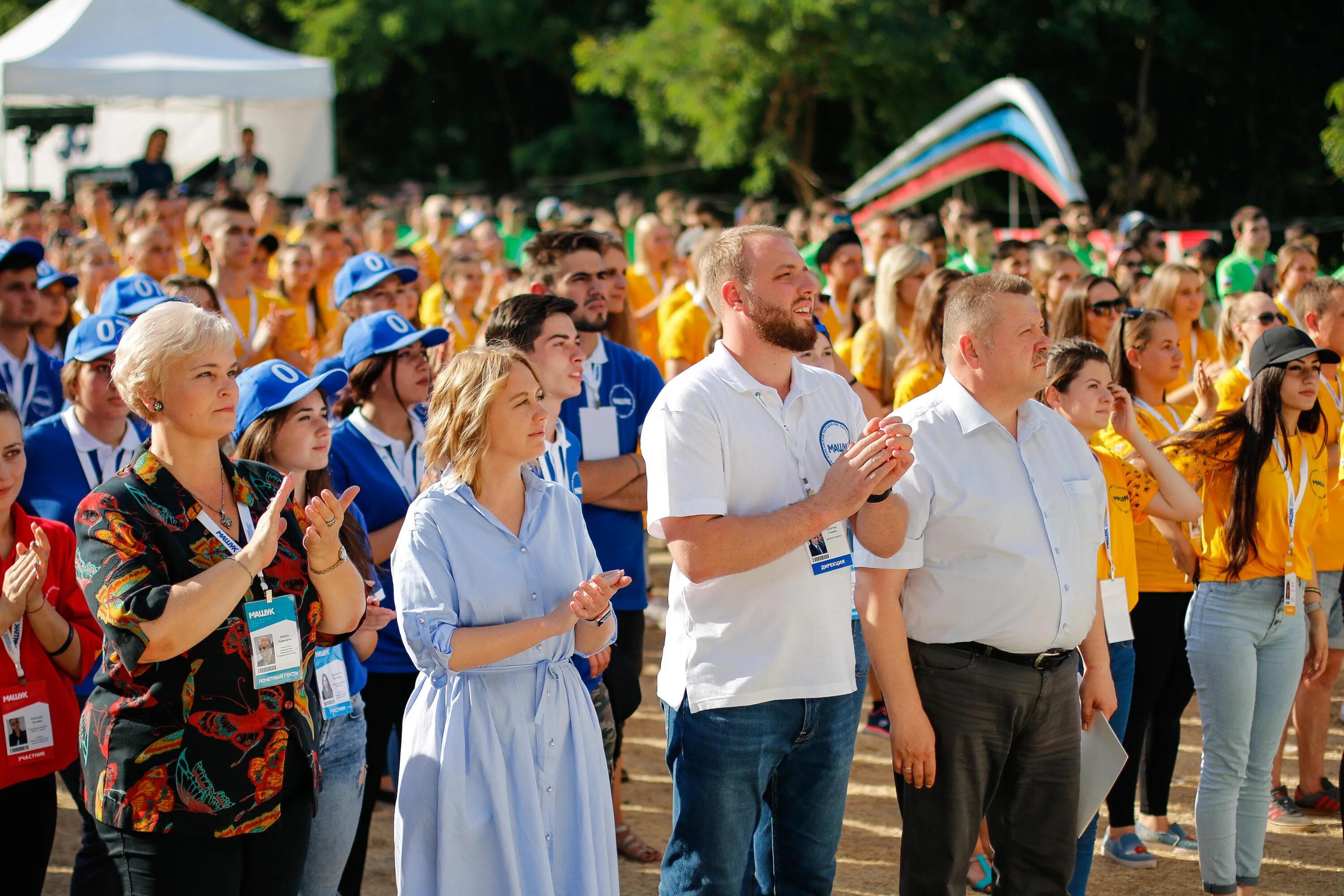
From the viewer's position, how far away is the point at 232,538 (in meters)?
2.83

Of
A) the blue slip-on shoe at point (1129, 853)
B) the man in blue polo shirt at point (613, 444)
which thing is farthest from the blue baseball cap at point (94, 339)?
the blue slip-on shoe at point (1129, 853)

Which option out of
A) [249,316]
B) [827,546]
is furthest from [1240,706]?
[249,316]

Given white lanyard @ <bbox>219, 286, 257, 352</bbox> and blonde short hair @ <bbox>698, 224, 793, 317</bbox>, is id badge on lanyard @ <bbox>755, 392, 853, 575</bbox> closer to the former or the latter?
blonde short hair @ <bbox>698, 224, 793, 317</bbox>

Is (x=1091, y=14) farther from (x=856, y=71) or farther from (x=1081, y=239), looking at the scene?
(x=1081, y=239)

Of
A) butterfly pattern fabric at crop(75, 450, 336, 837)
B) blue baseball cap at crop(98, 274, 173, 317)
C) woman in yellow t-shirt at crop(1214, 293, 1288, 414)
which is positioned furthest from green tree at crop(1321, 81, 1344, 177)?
butterfly pattern fabric at crop(75, 450, 336, 837)

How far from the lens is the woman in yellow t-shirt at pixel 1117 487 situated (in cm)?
409

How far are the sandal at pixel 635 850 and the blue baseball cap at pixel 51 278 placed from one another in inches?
131

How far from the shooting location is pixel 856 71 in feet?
78.1

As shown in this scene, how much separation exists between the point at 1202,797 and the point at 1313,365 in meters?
1.50

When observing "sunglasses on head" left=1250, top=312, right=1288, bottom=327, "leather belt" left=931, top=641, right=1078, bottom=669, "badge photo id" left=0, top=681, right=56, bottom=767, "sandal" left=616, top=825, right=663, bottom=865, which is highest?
"sunglasses on head" left=1250, top=312, right=1288, bottom=327

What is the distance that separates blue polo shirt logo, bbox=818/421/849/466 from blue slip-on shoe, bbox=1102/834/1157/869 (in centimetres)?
250

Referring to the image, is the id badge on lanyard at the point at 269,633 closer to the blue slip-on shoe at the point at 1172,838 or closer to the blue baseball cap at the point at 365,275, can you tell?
the blue baseball cap at the point at 365,275

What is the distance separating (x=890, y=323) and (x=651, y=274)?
358 centimetres

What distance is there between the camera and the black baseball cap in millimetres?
4453
